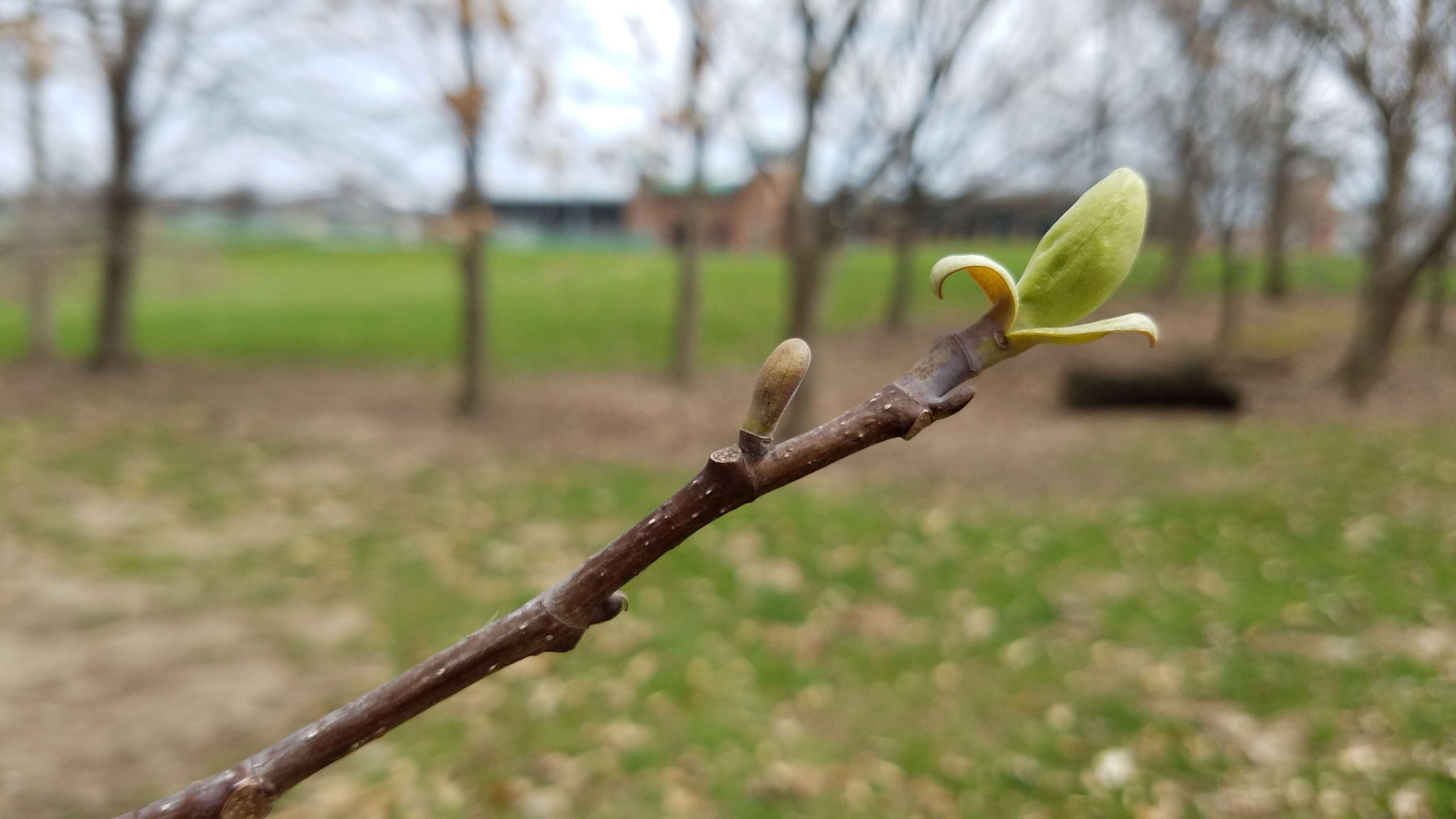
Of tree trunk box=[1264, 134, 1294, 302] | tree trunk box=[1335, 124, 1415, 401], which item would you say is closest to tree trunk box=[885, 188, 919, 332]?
tree trunk box=[1264, 134, 1294, 302]

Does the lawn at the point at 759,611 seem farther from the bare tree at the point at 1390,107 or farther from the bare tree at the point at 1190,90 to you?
the bare tree at the point at 1190,90

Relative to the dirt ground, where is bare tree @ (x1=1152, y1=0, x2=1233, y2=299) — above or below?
above

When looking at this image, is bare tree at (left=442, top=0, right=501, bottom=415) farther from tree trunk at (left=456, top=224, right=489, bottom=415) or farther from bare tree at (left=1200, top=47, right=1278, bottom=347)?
bare tree at (left=1200, top=47, right=1278, bottom=347)

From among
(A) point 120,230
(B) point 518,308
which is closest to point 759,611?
(A) point 120,230

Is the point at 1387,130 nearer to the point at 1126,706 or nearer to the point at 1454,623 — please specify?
the point at 1454,623

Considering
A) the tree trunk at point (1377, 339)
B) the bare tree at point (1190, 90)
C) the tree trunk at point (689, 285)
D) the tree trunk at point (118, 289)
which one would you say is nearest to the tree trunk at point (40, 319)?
the tree trunk at point (118, 289)

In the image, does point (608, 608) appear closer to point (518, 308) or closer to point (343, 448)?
point (343, 448)
